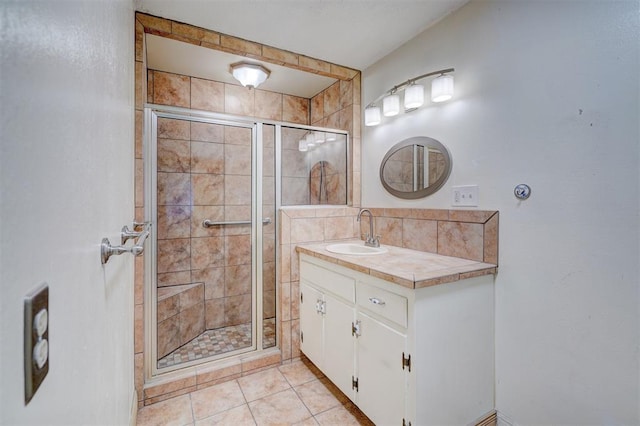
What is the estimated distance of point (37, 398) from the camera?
37 centimetres

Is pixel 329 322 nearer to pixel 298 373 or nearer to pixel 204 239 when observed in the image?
pixel 298 373

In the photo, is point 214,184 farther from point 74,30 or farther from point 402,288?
point 74,30

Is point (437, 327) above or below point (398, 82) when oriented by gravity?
below

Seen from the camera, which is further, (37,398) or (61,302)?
(61,302)

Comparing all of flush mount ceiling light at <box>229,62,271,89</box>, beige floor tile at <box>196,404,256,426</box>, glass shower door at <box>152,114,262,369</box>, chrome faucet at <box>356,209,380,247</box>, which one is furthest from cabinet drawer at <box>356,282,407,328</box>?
flush mount ceiling light at <box>229,62,271,89</box>

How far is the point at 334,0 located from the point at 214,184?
1539mm

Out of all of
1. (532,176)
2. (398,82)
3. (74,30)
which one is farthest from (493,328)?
(74,30)

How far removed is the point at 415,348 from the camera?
125 centimetres

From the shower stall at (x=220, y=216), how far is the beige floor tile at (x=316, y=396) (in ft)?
1.52

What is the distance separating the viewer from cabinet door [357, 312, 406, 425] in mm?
1321

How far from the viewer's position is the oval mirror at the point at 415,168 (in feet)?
6.01

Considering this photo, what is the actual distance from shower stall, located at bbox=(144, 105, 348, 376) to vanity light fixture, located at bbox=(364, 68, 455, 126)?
39cm

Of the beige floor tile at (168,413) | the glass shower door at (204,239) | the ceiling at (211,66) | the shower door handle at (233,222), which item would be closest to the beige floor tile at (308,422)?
the beige floor tile at (168,413)

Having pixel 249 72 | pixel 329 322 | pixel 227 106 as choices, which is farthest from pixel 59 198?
pixel 227 106
